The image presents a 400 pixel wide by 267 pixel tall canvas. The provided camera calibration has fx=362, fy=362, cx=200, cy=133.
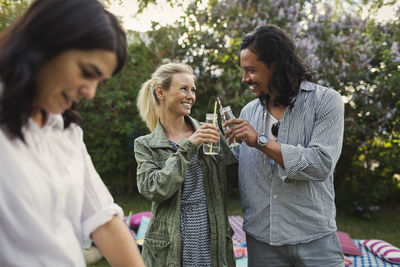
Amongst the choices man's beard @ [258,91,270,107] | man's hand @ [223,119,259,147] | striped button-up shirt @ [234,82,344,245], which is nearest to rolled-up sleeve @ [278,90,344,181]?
striped button-up shirt @ [234,82,344,245]

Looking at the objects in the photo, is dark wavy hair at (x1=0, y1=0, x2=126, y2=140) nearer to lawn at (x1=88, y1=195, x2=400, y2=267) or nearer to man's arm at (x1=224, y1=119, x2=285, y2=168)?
man's arm at (x1=224, y1=119, x2=285, y2=168)

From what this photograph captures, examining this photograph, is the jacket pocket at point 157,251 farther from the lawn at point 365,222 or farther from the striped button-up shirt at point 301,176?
the lawn at point 365,222

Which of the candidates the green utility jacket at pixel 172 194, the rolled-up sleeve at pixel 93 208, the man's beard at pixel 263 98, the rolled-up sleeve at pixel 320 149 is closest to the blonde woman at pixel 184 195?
the green utility jacket at pixel 172 194

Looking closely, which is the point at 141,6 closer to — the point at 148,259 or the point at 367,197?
the point at 148,259

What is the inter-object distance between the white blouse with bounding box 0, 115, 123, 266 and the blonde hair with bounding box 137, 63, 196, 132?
145 cm

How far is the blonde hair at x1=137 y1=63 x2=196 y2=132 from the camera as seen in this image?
2.62 metres

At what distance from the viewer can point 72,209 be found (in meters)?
1.15

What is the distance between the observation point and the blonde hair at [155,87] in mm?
2623

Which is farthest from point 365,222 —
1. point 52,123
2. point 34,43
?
point 34,43

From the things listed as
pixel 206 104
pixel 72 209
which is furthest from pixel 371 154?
pixel 72 209

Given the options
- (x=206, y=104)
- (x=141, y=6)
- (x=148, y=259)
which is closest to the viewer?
(x=148, y=259)

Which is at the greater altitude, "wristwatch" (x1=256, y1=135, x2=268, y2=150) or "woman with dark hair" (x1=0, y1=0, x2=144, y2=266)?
"woman with dark hair" (x1=0, y1=0, x2=144, y2=266)

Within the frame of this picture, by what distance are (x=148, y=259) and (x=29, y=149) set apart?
58.5 inches

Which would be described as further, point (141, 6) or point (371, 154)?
point (371, 154)
